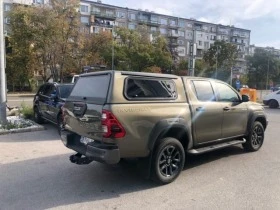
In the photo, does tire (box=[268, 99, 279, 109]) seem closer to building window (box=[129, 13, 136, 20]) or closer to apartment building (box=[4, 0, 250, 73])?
apartment building (box=[4, 0, 250, 73])

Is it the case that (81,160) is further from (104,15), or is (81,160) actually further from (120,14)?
(120,14)

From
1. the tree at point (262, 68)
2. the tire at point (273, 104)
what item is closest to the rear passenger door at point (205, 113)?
the tire at point (273, 104)

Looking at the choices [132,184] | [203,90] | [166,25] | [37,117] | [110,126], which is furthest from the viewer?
[166,25]

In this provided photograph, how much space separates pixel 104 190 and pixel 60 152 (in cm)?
258

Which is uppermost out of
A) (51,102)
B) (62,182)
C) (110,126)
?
(110,126)

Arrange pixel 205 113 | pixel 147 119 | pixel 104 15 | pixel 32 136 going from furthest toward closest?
pixel 104 15, pixel 32 136, pixel 205 113, pixel 147 119

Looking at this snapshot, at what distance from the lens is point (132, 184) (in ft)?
15.9

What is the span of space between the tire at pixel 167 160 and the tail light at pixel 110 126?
2.66ft

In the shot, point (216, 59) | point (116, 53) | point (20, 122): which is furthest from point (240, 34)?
point (20, 122)

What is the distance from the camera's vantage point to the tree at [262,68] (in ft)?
214

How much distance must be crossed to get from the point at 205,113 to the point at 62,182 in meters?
2.86

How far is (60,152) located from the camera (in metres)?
6.80

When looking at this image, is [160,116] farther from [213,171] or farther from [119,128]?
[213,171]

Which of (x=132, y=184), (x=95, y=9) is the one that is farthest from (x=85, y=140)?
(x=95, y=9)
